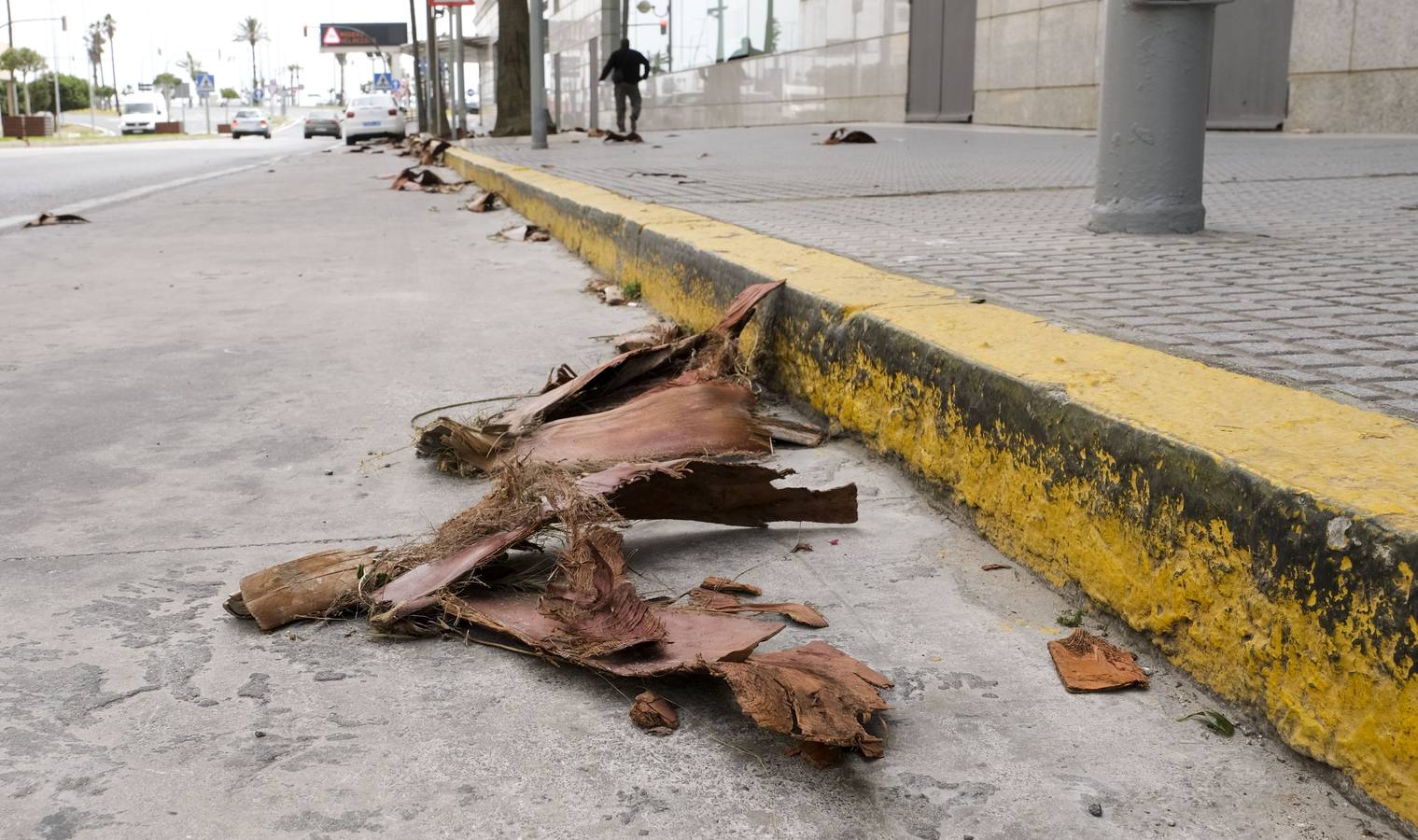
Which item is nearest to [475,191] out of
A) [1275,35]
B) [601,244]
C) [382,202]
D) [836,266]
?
[382,202]

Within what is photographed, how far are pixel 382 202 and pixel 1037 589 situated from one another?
10.2 m

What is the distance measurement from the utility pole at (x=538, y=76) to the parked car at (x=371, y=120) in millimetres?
22906

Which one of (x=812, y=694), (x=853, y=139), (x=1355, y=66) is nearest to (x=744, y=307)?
(x=812, y=694)

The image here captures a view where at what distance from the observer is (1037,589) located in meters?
2.15

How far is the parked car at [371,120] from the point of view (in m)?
36.7

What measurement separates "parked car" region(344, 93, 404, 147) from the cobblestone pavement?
93.2 ft

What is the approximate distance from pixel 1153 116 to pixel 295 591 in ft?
12.1

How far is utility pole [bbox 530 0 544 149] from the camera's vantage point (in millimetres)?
13289

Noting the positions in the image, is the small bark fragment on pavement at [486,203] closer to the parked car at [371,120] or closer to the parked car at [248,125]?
the parked car at [371,120]

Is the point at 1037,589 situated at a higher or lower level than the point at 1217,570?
lower

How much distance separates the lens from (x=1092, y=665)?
1.85 metres

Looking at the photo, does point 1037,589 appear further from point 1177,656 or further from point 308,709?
point 308,709

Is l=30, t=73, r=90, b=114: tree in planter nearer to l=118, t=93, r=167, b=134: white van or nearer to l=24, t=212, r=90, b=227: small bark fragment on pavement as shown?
l=118, t=93, r=167, b=134: white van

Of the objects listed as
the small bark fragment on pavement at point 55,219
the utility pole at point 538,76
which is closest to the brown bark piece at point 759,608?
the small bark fragment on pavement at point 55,219
